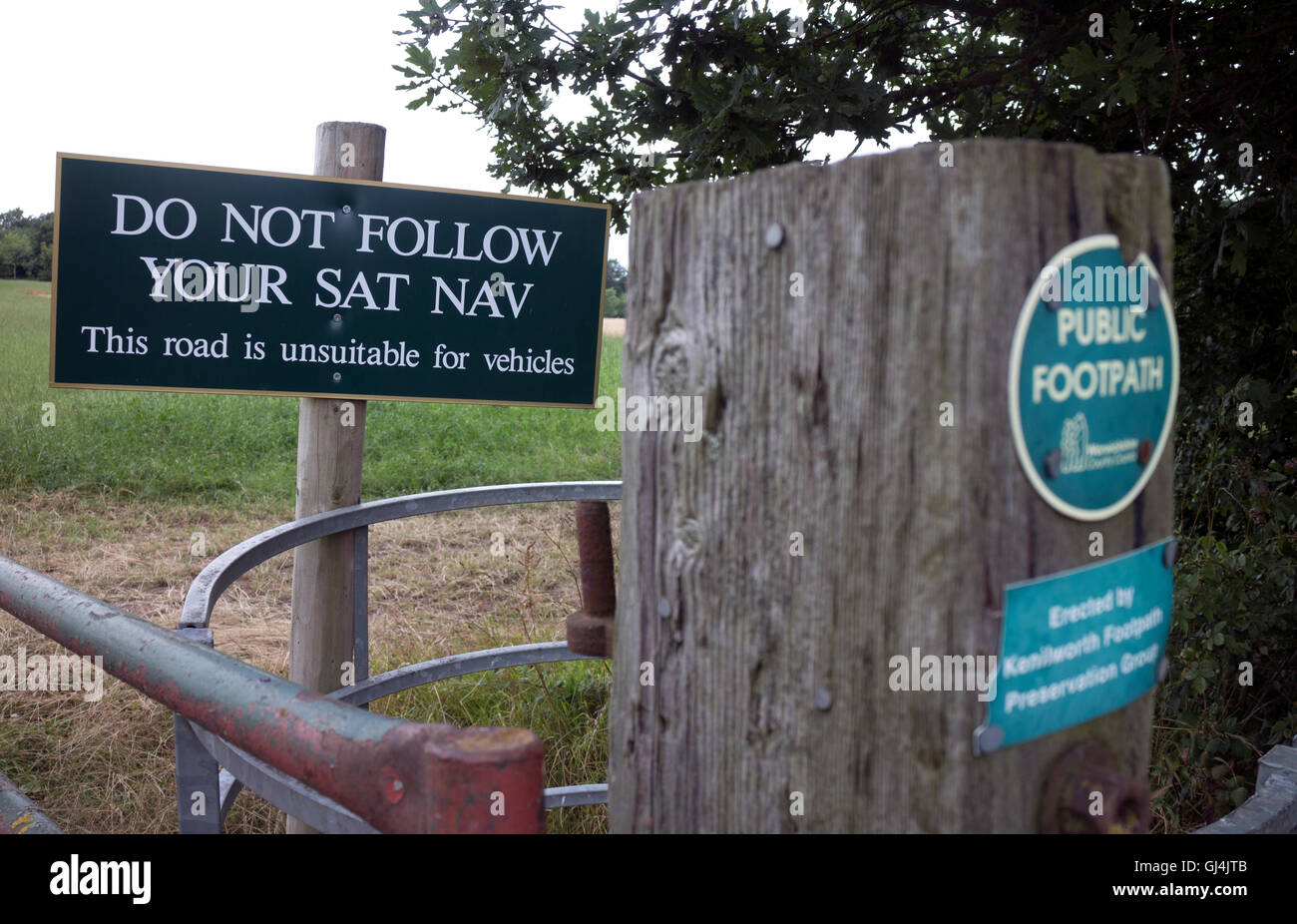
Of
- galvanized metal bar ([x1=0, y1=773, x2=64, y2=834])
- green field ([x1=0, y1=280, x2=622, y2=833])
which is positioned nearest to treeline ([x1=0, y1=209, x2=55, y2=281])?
green field ([x1=0, y1=280, x2=622, y2=833])

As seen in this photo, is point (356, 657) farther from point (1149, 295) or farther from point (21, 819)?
point (1149, 295)

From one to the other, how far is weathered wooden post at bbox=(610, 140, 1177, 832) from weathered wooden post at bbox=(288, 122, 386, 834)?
188 centimetres

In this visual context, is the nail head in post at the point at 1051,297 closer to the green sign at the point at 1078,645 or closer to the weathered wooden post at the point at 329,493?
the green sign at the point at 1078,645

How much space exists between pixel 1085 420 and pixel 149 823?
3224mm

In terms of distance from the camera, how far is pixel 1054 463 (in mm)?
762

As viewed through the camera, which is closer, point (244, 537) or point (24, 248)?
point (244, 537)

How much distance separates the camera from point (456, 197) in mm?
2543

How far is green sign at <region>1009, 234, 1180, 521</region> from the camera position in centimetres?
75

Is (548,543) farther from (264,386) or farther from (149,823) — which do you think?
(264,386)

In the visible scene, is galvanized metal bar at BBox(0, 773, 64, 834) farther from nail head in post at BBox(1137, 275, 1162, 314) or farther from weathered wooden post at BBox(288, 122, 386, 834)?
nail head in post at BBox(1137, 275, 1162, 314)

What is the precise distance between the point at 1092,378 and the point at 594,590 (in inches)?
23.6

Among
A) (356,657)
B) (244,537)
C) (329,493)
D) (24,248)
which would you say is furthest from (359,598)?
(24,248)

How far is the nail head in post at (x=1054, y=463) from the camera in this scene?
0.76m
